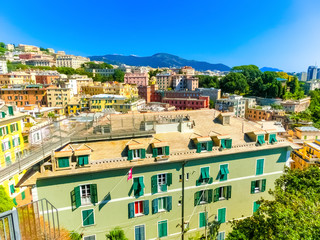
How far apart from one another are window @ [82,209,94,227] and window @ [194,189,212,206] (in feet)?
26.9

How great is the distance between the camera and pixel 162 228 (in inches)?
693

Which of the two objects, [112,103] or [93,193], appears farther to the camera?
[112,103]

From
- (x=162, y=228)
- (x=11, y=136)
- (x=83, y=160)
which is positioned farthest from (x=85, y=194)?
(x=11, y=136)

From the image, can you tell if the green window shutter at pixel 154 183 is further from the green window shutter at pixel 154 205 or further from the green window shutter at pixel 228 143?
the green window shutter at pixel 228 143

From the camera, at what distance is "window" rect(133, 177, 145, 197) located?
16.3m

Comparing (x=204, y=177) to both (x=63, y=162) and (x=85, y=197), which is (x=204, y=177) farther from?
(x=63, y=162)

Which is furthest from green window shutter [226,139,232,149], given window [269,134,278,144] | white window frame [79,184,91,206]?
white window frame [79,184,91,206]

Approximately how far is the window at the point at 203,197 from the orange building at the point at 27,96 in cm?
7866

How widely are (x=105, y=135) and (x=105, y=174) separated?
3148 millimetres

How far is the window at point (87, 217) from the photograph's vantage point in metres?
15.5

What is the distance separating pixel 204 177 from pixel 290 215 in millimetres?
6810

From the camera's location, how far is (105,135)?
17.2 meters

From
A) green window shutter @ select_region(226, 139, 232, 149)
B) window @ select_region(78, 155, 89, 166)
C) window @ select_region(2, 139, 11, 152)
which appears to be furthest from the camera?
window @ select_region(2, 139, 11, 152)

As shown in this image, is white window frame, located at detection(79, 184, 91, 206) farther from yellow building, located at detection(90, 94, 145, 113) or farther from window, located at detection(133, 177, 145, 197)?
yellow building, located at detection(90, 94, 145, 113)
